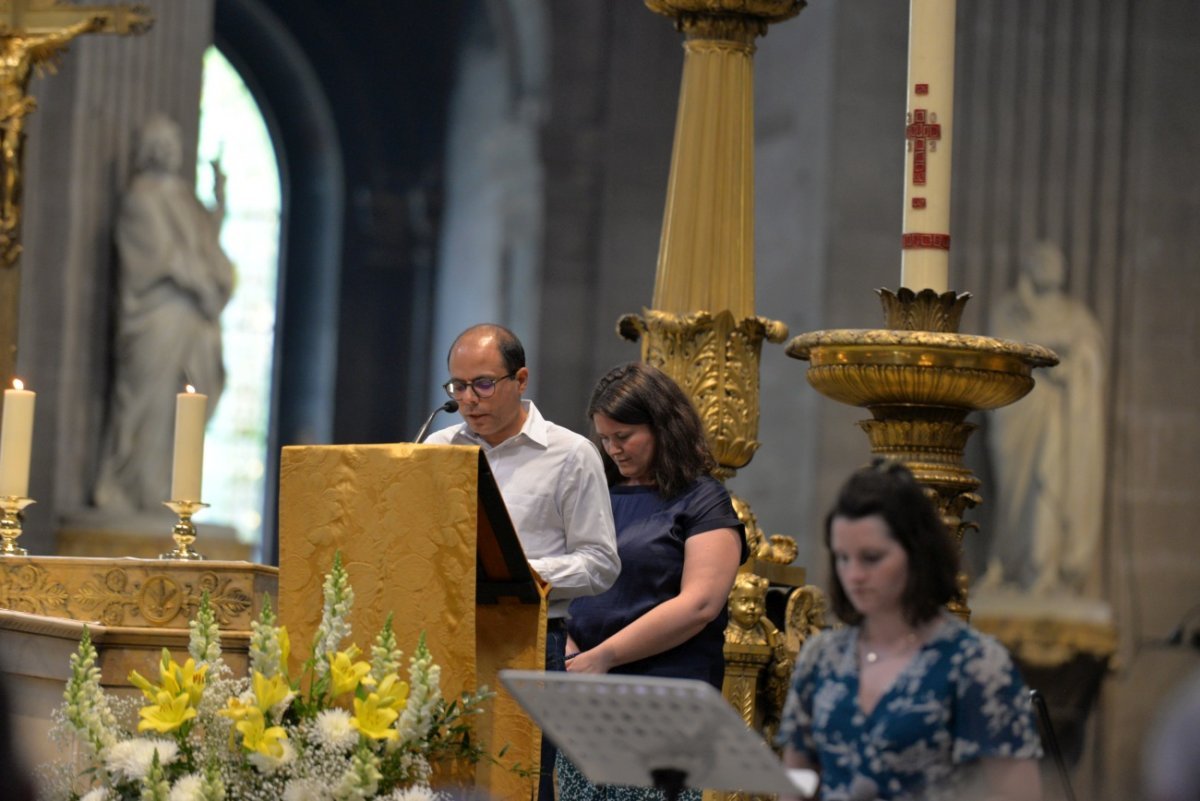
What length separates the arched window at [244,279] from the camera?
15344 millimetres

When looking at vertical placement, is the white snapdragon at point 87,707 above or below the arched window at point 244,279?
below

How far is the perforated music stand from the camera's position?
2.79 m

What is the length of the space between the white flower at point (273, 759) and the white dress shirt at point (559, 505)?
708mm

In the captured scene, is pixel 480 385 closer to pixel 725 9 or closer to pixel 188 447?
pixel 188 447

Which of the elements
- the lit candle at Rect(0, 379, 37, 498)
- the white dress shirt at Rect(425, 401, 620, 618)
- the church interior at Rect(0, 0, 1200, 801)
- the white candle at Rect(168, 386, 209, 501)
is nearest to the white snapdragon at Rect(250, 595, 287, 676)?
the white dress shirt at Rect(425, 401, 620, 618)

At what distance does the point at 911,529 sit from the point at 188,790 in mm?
1313

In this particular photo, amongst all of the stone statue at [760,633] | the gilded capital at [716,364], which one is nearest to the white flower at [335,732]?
the stone statue at [760,633]

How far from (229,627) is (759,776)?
185 cm

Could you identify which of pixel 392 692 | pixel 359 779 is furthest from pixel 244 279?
pixel 359 779

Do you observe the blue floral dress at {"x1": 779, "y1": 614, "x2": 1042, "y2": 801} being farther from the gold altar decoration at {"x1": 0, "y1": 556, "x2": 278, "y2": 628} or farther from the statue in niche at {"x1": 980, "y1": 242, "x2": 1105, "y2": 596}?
the statue in niche at {"x1": 980, "y1": 242, "x2": 1105, "y2": 596}

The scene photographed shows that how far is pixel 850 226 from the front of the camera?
11.1 metres

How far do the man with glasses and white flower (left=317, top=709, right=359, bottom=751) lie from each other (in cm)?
67

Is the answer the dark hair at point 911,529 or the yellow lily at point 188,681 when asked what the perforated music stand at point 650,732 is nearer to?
the dark hair at point 911,529

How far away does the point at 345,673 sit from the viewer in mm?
3611
